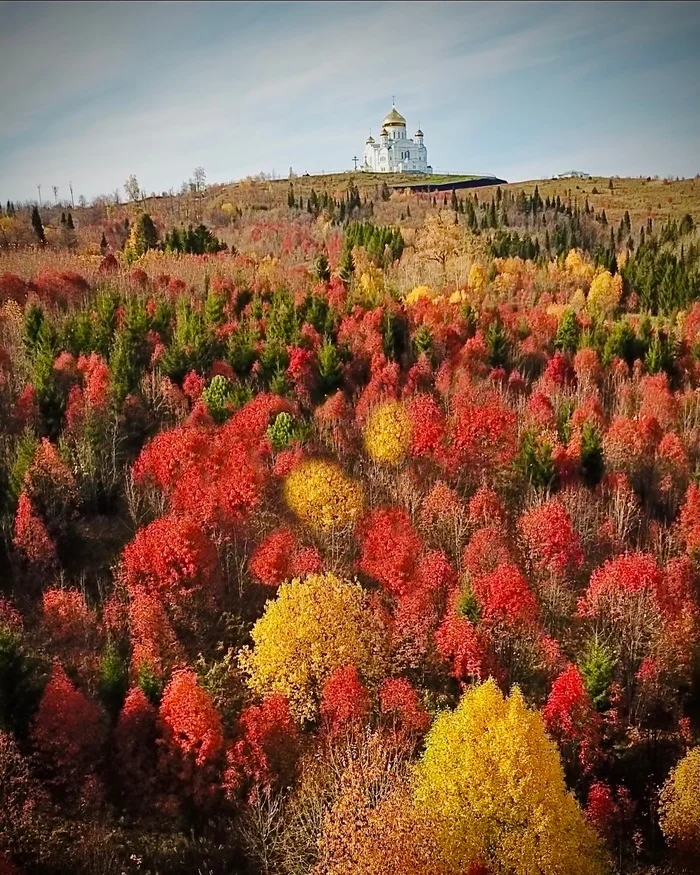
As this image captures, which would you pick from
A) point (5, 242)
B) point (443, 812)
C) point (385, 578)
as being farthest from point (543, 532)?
point (5, 242)

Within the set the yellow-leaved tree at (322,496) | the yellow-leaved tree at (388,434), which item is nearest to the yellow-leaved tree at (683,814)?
the yellow-leaved tree at (322,496)

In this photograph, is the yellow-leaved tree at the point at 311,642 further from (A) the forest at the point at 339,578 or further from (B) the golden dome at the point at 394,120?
(B) the golden dome at the point at 394,120

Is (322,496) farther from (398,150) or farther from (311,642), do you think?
(398,150)

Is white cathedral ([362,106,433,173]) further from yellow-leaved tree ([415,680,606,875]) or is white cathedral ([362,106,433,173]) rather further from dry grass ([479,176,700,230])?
yellow-leaved tree ([415,680,606,875])

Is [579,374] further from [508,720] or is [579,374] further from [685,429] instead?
[508,720]

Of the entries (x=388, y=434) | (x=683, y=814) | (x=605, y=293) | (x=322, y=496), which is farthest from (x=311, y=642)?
(x=605, y=293)
